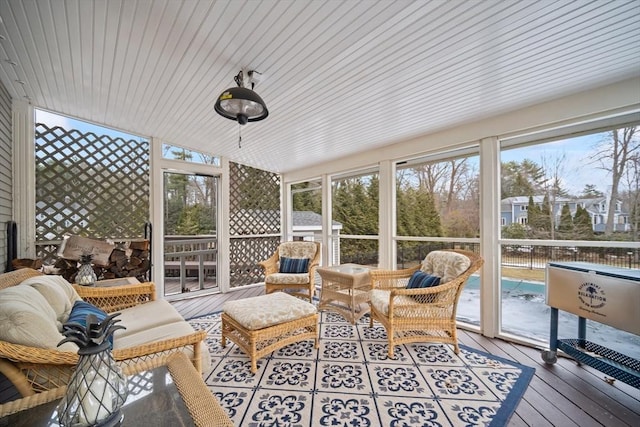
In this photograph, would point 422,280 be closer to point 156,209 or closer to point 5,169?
point 156,209

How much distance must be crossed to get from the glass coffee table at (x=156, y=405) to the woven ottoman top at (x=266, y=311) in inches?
38.7

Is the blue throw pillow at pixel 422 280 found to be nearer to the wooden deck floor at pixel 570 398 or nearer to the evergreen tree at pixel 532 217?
the wooden deck floor at pixel 570 398

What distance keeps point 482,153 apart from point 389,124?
1.07 meters

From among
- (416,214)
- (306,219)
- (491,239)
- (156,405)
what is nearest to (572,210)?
(491,239)

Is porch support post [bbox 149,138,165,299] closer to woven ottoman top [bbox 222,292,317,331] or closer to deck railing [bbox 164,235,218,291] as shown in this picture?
deck railing [bbox 164,235,218,291]

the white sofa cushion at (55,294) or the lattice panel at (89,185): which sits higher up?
the lattice panel at (89,185)

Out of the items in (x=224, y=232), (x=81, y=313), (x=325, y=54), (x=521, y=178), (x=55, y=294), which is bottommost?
(x=81, y=313)

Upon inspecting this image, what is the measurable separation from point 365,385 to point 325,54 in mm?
2456

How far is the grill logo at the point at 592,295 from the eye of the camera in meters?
1.97

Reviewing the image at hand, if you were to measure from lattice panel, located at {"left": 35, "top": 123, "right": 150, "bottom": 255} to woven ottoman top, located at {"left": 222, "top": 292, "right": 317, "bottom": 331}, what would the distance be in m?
2.47

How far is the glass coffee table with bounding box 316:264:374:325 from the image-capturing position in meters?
3.13

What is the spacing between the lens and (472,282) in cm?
312

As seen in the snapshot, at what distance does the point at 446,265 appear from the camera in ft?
8.97

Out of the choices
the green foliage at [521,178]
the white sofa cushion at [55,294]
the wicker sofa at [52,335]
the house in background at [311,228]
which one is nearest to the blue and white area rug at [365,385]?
the wicker sofa at [52,335]
